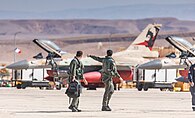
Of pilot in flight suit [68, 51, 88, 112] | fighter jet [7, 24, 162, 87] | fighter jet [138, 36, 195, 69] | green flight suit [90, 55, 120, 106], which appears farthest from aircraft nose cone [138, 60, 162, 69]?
pilot in flight suit [68, 51, 88, 112]

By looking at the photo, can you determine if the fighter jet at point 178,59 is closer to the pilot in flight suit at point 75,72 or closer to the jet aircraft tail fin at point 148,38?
the jet aircraft tail fin at point 148,38

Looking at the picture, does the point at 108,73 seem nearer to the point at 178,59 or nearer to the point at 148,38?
the point at 178,59

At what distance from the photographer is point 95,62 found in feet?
207

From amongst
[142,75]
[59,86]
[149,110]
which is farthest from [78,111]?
[142,75]

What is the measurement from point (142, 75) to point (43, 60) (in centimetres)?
769

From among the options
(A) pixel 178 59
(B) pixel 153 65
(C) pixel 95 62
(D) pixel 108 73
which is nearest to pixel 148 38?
(C) pixel 95 62

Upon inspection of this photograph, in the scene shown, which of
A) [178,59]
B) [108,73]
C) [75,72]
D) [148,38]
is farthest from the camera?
[148,38]

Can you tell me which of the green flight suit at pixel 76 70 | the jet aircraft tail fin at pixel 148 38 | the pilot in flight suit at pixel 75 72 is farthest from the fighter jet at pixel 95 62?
the green flight suit at pixel 76 70

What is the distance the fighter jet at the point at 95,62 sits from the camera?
60250 mm

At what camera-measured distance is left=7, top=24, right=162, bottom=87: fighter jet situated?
60.2 metres

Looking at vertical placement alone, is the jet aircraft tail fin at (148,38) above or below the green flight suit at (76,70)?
above

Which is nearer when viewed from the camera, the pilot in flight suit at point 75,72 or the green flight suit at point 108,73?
the pilot in flight suit at point 75,72

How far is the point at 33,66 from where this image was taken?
200ft

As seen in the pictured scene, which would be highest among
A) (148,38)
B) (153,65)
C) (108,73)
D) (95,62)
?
(148,38)
